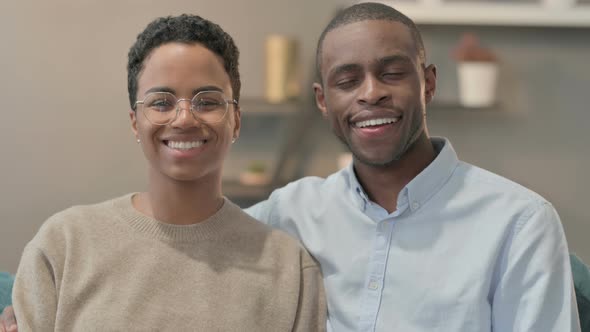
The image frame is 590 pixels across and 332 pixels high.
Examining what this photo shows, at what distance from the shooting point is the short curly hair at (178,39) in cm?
132

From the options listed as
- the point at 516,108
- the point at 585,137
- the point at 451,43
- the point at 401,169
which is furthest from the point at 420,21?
the point at 401,169

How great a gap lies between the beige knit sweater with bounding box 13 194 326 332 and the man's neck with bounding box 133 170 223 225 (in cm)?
2

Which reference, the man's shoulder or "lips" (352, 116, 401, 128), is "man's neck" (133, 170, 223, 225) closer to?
"lips" (352, 116, 401, 128)

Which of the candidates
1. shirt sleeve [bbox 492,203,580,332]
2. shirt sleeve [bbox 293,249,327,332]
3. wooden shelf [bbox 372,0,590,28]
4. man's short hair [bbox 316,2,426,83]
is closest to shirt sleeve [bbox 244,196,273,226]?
shirt sleeve [bbox 293,249,327,332]

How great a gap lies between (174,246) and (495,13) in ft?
6.99

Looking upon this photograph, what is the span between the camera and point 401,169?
4.84ft

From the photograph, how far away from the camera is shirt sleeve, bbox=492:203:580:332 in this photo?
1261 millimetres

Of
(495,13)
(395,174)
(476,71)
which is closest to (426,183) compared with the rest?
(395,174)

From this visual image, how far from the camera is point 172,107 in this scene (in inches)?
51.2

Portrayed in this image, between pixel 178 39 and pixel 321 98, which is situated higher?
pixel 178 39

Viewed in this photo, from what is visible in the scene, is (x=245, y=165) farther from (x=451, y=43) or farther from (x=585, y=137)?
(x=585, y=137)

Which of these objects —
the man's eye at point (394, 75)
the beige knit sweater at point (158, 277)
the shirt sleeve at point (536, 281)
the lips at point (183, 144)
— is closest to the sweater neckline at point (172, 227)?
the beige knit sweater at point (158, 277)

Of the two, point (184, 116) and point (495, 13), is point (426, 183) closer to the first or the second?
point (184, 116)

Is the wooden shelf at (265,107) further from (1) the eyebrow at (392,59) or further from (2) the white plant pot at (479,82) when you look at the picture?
(1) the eyebrow at (392,59)
